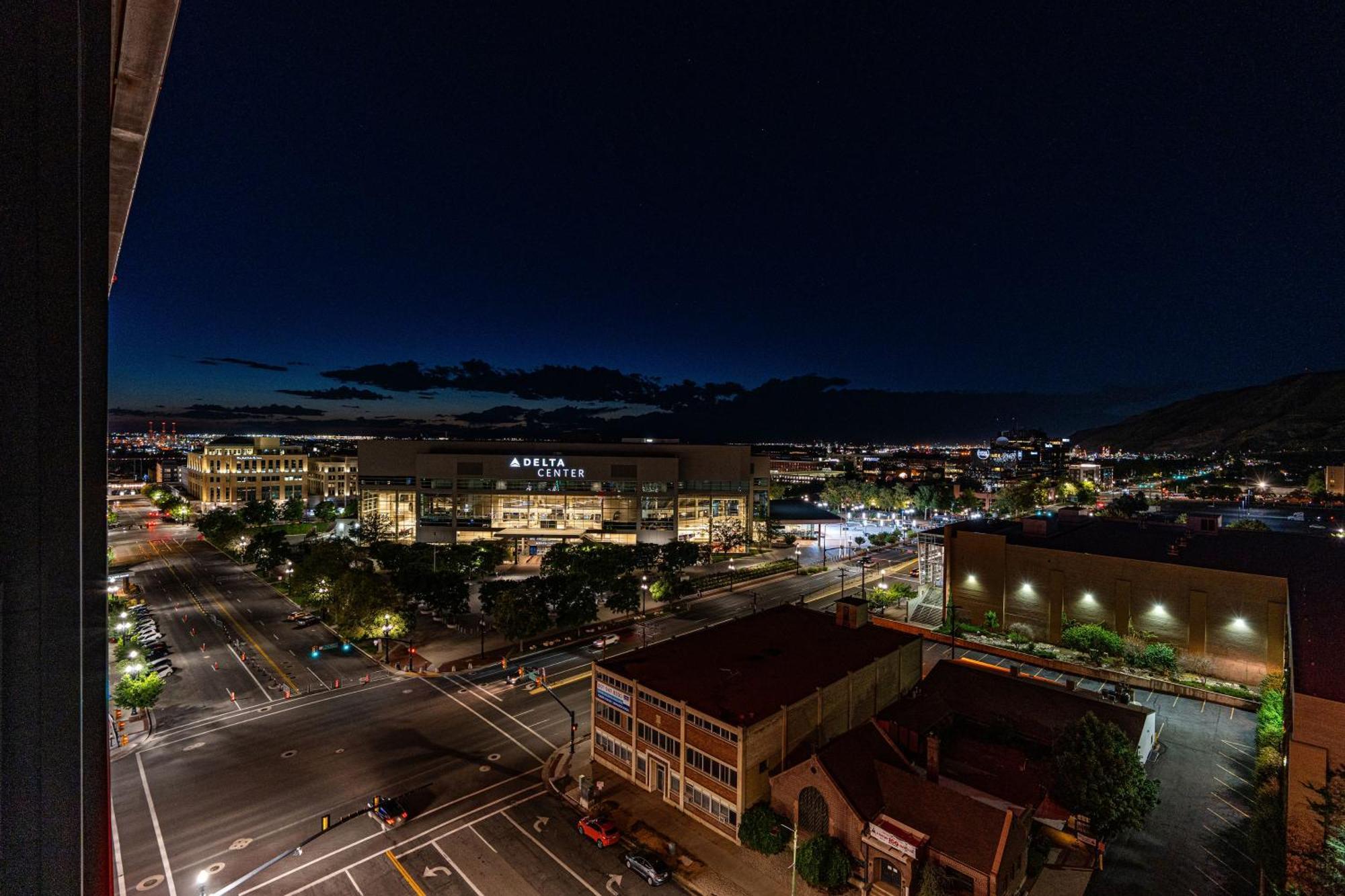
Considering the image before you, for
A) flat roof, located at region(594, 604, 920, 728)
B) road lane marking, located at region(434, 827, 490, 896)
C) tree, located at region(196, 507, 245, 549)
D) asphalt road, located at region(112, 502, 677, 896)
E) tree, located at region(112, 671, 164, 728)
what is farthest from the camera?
Result: tree, located at region(196, 507, 245, 549)

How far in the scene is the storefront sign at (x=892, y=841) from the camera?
2260 cm

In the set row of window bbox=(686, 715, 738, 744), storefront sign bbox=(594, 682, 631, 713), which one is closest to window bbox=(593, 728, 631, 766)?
storefront sign bbox=(594, 682, 631, 713)

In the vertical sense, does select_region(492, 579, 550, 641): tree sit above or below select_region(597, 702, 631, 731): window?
above

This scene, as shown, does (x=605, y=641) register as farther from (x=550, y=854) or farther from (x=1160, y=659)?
(x=1160, y=659)

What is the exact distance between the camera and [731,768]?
26.8 m

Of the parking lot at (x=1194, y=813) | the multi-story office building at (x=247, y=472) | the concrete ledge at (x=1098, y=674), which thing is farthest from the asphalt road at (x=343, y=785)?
the multi-story office building at (x=247, y=472)

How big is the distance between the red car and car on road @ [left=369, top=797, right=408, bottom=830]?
808cm

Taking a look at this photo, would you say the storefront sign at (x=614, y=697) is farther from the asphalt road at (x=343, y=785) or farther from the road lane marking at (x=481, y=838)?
the road lane marking at (x=481, y=838)

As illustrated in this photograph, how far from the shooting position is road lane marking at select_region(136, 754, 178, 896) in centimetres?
2323

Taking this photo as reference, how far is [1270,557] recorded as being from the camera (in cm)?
4844

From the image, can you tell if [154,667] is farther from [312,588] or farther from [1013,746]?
[1013,746]

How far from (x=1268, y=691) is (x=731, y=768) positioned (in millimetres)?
33789

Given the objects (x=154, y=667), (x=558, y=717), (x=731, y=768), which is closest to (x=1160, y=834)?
(x=731, y=768)

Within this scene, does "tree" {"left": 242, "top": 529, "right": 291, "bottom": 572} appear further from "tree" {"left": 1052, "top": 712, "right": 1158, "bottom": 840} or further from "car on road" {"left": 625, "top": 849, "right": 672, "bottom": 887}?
"tree" {"left": 1052, "top": 712, "right": 1158, "bottom": 840}
